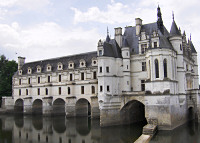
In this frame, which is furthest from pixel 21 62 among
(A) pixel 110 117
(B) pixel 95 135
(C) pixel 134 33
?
(B) pixel 95 135

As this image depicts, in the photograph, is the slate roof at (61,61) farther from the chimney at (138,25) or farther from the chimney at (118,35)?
the chimney at (138,25)

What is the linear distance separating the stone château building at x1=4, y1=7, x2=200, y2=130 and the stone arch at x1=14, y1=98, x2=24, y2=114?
8.40 metres

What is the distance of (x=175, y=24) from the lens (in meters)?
31.0

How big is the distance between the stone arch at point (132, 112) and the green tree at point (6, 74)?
37.2 m

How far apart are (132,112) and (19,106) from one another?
3207 cm

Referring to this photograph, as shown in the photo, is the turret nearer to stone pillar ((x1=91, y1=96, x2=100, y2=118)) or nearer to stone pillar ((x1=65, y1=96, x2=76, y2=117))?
stone pillar ((x1=91, y1=96, x2=100, y2=118))

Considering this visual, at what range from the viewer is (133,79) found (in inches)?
1339

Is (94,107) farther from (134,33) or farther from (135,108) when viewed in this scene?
(134,33)

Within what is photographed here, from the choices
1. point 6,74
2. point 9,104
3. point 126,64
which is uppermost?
point 126,64

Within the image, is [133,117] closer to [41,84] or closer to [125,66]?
[125,66]

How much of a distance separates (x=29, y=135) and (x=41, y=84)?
19939 mm

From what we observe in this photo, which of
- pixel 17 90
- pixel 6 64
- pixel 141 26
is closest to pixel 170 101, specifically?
pixel 141 26

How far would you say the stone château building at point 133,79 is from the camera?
91.9ft

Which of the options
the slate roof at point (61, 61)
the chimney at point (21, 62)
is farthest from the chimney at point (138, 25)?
the chimney at point (21, 62)
